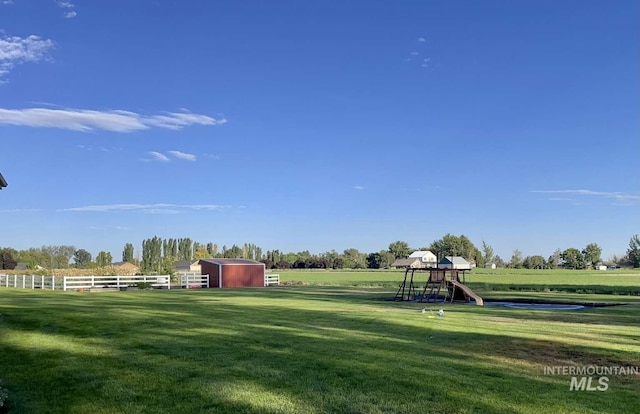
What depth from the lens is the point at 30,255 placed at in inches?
3526

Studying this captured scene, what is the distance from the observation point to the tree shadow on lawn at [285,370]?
6.39 meters

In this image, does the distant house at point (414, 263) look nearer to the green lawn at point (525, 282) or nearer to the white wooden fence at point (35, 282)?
the green lawn at point (525, 282)

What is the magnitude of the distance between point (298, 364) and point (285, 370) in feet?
1.57

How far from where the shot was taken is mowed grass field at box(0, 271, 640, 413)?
639 centimetres

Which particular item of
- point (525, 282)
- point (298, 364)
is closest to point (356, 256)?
point (525, 282)

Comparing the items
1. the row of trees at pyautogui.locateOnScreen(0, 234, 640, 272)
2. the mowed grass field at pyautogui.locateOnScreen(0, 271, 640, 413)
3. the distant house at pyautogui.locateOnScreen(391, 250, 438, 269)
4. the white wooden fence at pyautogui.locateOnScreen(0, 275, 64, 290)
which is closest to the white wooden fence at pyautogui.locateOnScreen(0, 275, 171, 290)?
the white wooden fence at pyautogui.locateOnScreen(0, 275, 64, 290)

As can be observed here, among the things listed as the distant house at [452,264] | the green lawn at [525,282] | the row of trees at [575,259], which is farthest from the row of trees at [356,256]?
the distant house at [452,264]

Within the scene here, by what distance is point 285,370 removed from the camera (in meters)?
7.96

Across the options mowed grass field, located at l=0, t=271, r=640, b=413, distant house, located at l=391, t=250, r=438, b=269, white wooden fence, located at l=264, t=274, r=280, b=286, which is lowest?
white wooden fence, located at l=264, t=274, r=280, b=286

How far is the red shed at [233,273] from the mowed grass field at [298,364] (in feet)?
85.5

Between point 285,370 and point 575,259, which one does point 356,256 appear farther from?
point 285,370

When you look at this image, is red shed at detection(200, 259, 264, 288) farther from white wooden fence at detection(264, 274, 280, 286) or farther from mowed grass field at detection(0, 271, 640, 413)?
mowed grass field at detection(0, 271, 640, 413)

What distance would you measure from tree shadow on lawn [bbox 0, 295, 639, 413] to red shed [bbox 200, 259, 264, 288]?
90.2ft

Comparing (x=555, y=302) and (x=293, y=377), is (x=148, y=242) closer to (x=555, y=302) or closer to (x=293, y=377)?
(x=555, y=302)
